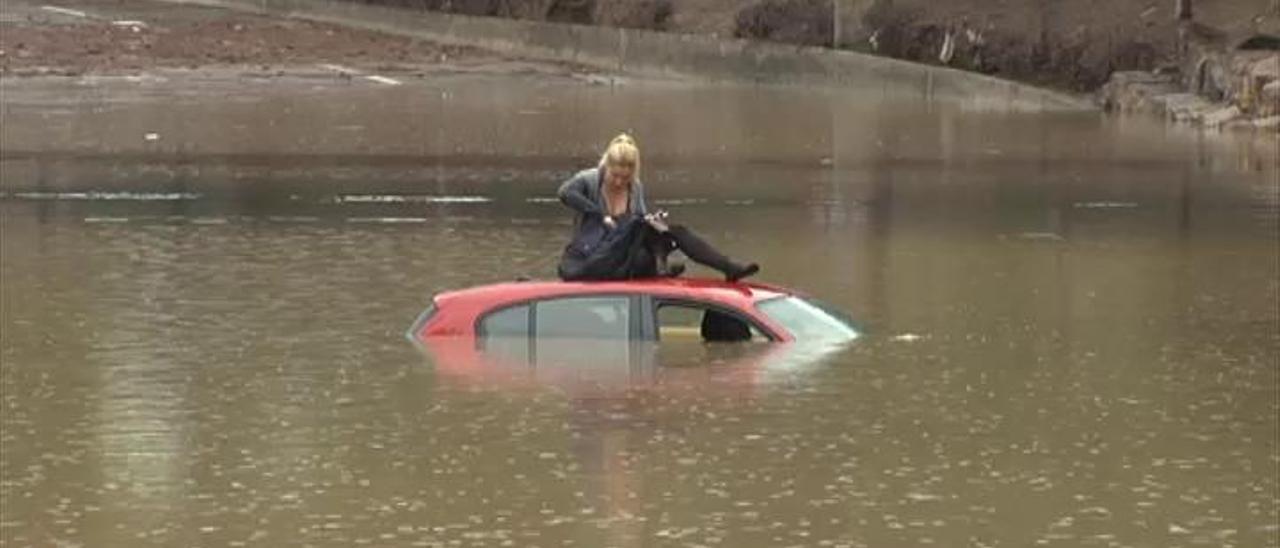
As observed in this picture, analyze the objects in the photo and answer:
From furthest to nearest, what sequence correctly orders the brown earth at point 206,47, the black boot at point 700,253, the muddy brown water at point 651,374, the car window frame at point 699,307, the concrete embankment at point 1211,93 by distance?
the brown earth at point 206,47
the concrete embankment at point 1211,93
the black boot at point 700,253
the car window frame at point 699,307
the muddy brown water at point 651,374

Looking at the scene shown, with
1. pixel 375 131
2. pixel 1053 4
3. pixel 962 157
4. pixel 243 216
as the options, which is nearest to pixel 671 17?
pixel 1053 4

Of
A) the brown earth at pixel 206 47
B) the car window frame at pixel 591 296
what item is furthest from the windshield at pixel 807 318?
the brown earth at pixel 206 47

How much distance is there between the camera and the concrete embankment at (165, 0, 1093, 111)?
53.2 metres

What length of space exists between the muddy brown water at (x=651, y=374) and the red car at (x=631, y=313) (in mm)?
226

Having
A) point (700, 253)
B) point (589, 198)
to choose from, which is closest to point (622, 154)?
point (589, 198)

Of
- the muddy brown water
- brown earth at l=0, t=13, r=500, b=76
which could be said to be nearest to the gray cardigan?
the muddy brown water

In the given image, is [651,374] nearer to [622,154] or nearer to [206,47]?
[622,154]

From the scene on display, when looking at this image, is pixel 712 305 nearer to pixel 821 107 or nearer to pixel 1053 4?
pixel 821 107

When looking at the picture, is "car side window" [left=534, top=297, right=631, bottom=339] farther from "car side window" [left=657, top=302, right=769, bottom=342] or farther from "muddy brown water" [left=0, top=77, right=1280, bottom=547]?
"muddy brown water" [left=0, top=77, right=1280, bottom=547]

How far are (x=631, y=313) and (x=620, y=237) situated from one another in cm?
50

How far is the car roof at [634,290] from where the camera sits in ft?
61.1

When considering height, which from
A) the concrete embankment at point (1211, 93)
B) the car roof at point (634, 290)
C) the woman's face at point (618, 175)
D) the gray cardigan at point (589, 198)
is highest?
the woman's face at point (618, 175)

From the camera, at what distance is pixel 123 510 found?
13.5m

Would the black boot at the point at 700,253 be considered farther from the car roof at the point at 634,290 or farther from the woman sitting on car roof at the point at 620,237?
the car roof at the point at 634,290
